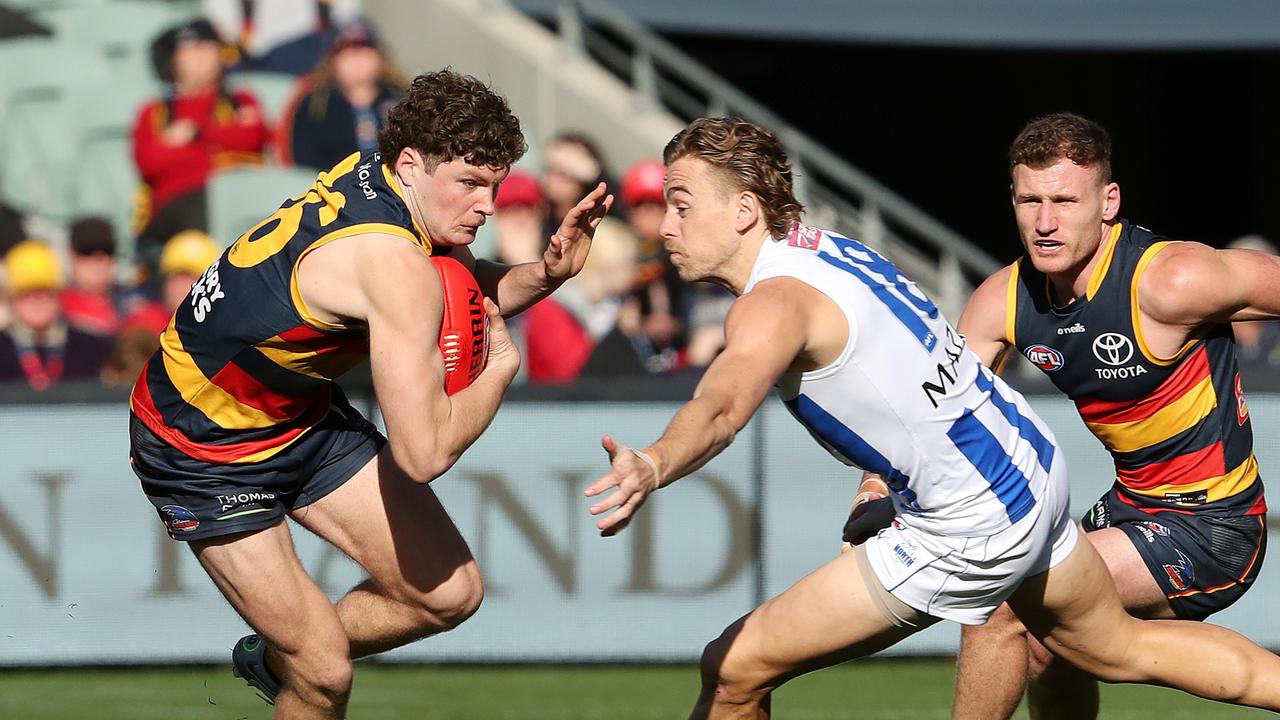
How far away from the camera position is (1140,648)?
5.20 m

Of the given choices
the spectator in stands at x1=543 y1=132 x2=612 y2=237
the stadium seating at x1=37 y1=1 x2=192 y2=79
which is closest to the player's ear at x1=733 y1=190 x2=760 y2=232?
the spectator in stands at x1=543 y1=132 x2=612 y2=237

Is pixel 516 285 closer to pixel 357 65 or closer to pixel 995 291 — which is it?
pixel 995 291

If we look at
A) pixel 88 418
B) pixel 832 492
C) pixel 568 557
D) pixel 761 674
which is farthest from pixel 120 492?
pixel 761 674

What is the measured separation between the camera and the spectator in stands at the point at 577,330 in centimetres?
936

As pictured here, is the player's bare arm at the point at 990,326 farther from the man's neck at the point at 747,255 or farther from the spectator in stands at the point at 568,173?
the spectator in stands at the point at 568,173

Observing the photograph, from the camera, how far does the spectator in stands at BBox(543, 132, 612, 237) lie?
408 inches

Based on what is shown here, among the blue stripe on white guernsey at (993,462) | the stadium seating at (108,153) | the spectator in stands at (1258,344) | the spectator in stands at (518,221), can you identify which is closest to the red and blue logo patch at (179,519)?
the blue stripe on white guernsey at (993,462)

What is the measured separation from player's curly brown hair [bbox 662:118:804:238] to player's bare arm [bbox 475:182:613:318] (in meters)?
0.64

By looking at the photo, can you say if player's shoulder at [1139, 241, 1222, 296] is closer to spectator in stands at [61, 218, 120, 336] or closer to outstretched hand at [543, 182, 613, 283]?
outstretched hand at [543, 182, 613, 283]

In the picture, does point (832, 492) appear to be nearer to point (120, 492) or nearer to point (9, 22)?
point (120, 492)

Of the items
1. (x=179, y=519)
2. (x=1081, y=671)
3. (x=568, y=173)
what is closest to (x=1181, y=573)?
(x=1081, y=671)

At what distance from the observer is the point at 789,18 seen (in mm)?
12133

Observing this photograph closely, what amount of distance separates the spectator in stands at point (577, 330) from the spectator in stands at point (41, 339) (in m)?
2.49

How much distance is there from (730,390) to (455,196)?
1.26m
